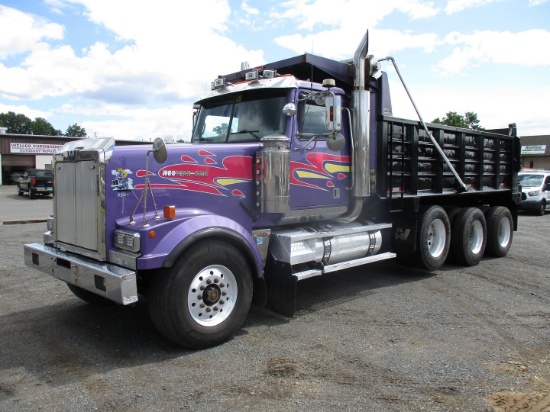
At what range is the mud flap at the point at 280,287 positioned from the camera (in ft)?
17.8

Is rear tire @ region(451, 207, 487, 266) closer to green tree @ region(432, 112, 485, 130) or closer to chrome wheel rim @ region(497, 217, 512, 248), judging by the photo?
chrome wheel rim @ region(497, 217, 512, 248)

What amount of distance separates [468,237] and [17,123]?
12701cm

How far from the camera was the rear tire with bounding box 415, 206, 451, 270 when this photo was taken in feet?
25.5

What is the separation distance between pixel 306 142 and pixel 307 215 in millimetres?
946

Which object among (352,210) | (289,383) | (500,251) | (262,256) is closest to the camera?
(289,383)

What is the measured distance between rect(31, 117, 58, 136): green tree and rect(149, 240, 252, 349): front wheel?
12179 cm

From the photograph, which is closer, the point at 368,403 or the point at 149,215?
the point at 368,403

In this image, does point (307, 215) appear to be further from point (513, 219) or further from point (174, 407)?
point (513, 219)

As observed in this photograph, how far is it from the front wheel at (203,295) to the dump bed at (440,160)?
3.25 m

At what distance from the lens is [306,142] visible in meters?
5.86

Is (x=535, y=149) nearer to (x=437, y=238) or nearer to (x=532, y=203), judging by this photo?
(x=532, y=203)

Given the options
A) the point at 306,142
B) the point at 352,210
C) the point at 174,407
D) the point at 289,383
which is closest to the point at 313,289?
the point at 352,210

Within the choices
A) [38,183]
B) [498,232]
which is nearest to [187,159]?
[498,232]

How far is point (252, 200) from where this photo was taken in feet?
18.1
